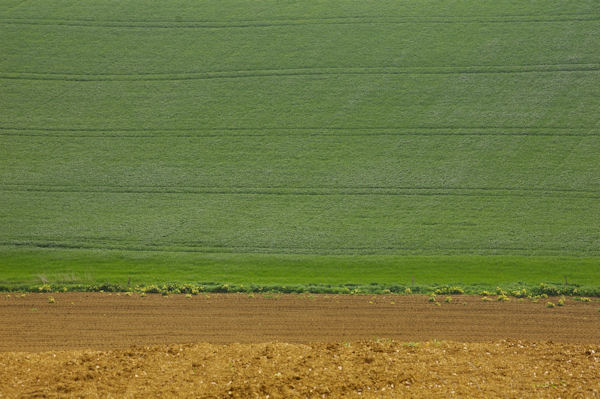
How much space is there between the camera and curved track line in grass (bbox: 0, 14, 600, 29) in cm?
4366

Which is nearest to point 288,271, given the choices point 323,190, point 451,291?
point 451,291

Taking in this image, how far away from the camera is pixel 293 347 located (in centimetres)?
1450

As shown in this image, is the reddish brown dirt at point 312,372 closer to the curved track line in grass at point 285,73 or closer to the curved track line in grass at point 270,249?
the curved track line in grass at point 270,249

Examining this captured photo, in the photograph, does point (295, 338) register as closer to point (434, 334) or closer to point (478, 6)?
point (434, 334)

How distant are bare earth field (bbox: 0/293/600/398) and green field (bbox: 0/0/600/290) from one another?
264 centimetres

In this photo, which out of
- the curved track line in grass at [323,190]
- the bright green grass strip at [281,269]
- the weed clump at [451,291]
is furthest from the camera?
the curved track line in grass at [323,190]

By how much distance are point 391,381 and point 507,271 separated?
493 inches

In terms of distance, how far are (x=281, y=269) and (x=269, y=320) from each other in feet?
16.9

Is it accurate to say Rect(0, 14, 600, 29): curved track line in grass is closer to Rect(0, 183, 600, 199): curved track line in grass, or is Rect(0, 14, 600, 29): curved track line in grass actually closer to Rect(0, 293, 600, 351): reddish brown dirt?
Rect(0, 183, 600, 199): curved track line in grass

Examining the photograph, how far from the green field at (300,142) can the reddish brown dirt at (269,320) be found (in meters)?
2.13

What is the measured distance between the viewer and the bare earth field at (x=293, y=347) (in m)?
12.4

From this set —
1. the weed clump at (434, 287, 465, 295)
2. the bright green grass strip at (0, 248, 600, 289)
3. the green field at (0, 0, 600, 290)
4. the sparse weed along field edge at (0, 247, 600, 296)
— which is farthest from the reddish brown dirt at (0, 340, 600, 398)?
the green field at (0, 0, 600, 290)

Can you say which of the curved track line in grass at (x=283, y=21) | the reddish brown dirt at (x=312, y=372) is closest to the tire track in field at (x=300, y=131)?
the curved track line in grass at (x=283, y=21)

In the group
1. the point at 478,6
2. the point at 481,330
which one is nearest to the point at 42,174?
the point at 481,330
